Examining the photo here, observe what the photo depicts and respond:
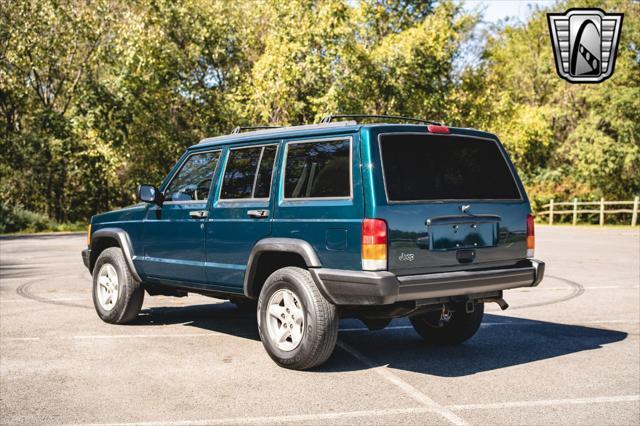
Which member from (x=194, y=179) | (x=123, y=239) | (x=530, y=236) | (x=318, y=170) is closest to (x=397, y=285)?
(x=318, y=170)

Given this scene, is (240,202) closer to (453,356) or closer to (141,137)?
(453,356)

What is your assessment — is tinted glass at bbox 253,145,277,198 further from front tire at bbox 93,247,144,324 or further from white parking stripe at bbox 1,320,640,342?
front tire at bbox 93,247,144,324

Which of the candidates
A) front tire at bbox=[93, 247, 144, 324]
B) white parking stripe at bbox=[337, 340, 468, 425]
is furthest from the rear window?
front tire at bbox=[93, 247, 144, 324]

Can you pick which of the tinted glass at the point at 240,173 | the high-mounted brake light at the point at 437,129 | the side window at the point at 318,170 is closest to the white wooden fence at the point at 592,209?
the high-mounted brake light at the point at 437,129

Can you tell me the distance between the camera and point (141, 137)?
118 feet

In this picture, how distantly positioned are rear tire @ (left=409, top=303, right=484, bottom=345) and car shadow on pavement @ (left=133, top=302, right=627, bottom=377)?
→ 0.35 feet

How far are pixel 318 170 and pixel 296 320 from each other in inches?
49.3

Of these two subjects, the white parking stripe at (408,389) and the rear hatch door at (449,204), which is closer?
the white parking stripe at (408,389)

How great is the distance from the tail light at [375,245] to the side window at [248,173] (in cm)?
135

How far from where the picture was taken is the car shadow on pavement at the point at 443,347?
249 inches

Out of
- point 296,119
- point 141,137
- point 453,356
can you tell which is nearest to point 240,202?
point 453,356

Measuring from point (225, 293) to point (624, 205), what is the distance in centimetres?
3416

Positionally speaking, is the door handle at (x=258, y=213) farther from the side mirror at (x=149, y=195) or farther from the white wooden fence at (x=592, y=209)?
the white wooden fence at (x=592, y=209)

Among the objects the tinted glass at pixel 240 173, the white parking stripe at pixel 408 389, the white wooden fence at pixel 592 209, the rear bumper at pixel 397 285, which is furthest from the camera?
the white wooden fence at pixel 592 209
